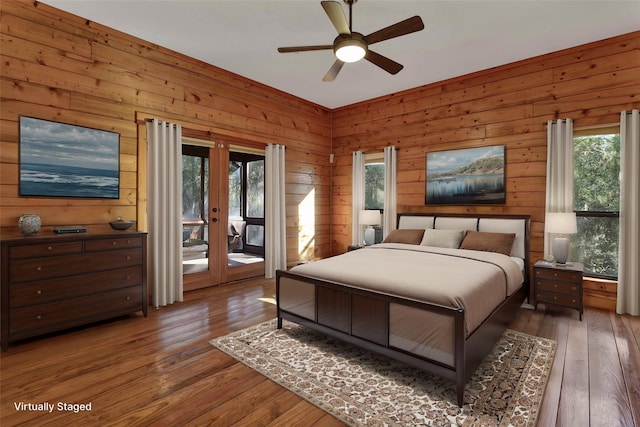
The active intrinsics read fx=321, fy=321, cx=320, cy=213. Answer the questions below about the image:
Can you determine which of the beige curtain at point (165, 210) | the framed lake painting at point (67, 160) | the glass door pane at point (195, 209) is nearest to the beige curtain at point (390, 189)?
the glass door pane at point (195, 209)

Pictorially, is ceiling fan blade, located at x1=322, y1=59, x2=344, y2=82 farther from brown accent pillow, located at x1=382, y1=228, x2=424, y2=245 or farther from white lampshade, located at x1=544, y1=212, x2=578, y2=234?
white lampshade, located at x1=544, y1=212, x2=578, y2=234

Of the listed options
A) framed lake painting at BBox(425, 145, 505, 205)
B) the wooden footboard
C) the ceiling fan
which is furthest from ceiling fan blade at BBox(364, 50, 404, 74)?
framed lake painting at BBox(425, 145, 505, 205)

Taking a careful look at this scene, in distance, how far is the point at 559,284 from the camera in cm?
352

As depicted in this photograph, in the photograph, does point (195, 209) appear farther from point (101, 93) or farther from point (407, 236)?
point (407, 236)

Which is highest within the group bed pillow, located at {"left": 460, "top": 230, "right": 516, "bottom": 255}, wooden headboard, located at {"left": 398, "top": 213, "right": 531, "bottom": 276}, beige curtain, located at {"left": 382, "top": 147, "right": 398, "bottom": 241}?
beige curtain, located at {"left": 382, "top": 147, "right": 398, "bottom": 241}

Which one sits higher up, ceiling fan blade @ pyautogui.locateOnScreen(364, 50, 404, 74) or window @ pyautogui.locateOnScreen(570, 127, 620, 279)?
ceiling fan blade @ pyautogui.locateOnScreen(364, 50, 404, 74)

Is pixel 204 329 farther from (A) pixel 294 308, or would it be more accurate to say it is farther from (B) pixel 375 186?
(B) pixel 375 186

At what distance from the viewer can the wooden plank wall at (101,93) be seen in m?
2.95

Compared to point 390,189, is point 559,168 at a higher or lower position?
higher

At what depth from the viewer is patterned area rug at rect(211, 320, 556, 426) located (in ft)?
6.25

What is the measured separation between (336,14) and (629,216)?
12.5ft

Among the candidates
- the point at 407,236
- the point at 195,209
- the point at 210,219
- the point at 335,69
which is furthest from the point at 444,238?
the point at 195,209

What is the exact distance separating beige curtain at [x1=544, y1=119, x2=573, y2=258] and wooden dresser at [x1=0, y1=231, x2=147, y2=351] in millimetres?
4818

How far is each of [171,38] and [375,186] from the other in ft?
12.4
